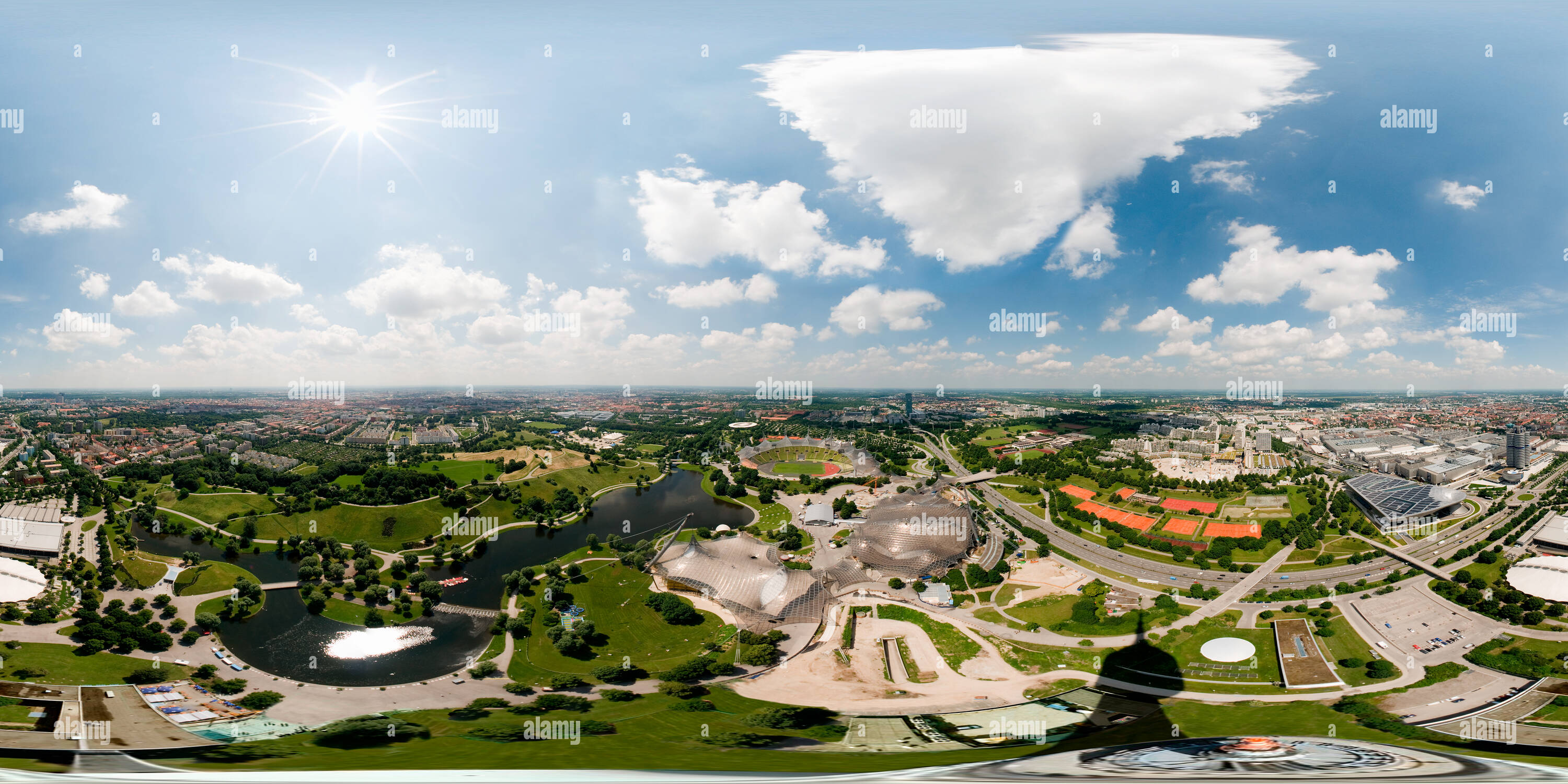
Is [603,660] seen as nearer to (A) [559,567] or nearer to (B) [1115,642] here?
(A) [559,567]

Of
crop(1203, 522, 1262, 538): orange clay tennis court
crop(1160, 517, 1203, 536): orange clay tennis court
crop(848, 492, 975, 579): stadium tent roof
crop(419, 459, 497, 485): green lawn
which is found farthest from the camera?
crop(419, 459, 497, 485): green lawn

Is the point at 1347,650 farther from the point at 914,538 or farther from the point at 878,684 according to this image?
the point at 914,538

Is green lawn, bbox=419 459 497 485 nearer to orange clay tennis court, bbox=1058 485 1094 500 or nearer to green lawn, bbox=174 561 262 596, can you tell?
green lawn, bbox=174 561 262 596

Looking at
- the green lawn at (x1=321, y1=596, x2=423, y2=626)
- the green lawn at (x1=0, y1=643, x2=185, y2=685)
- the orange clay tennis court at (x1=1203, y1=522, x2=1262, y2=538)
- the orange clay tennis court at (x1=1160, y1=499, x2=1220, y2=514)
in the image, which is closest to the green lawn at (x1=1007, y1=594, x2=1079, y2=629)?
the orange clay tennis court at (x1=1203, y1=522, x2=1262, y2=538)

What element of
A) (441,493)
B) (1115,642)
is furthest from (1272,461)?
(441,493)

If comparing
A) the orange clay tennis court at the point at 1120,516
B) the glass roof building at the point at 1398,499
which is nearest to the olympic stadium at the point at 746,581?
the orange clay tennis court at the point at 1120,516

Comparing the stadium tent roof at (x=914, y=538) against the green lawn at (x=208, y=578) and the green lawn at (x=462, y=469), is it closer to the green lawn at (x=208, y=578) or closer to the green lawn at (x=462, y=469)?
the green lawn at (x=462, y=469)

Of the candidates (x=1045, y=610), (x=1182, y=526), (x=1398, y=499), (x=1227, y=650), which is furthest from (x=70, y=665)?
(x=1398, y=499)
